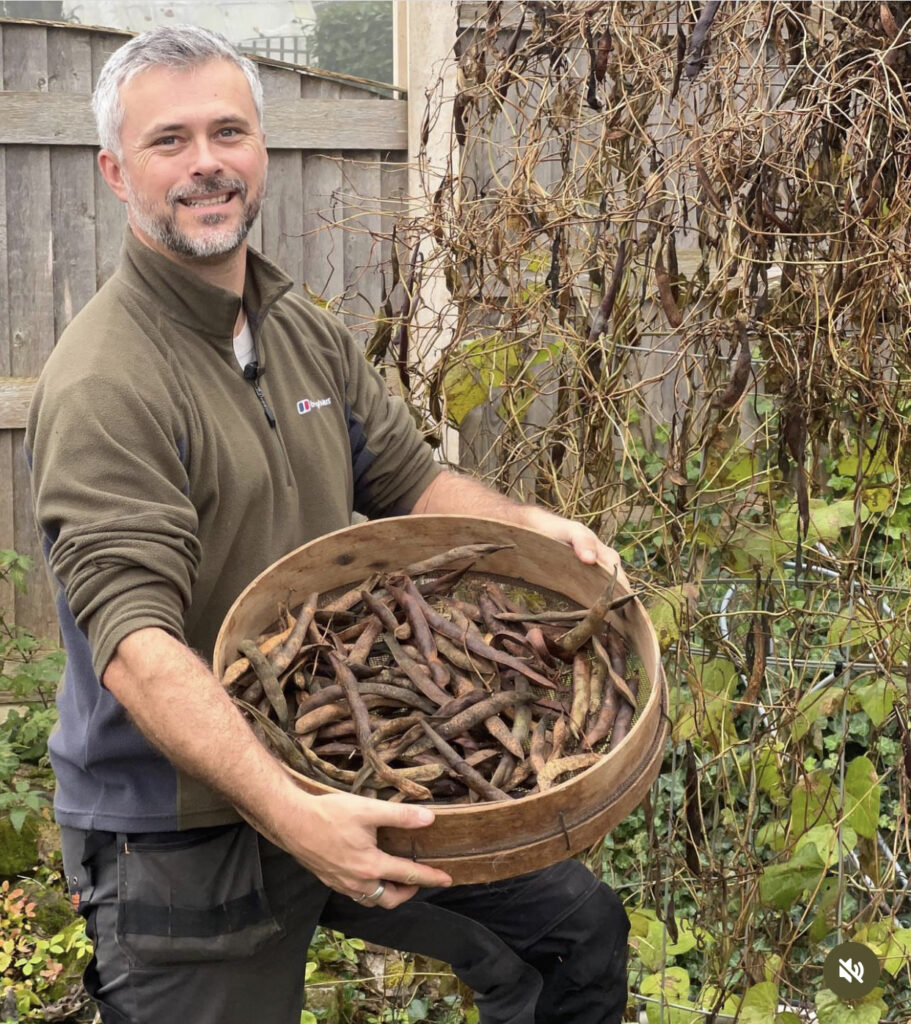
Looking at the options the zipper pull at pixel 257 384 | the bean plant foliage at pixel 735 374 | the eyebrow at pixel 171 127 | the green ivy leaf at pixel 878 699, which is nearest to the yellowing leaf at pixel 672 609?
the bean plant foliage at pixel 735 374

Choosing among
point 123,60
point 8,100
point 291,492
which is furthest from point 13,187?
point 291,492

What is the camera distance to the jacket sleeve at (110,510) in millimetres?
1834

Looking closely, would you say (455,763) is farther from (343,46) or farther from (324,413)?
(343,46)

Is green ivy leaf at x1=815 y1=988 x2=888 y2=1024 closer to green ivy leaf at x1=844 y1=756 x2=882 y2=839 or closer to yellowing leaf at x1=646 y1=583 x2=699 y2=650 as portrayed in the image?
green ivy leaf at x1=844 y1=756 x2=882 y2=839

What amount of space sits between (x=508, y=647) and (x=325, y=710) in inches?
14.7

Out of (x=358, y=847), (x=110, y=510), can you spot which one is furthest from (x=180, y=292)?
(x=358, y=847)

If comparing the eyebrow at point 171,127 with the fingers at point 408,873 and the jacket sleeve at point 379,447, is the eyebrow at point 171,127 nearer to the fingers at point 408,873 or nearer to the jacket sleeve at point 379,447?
the jacket sleeve at point 379,447

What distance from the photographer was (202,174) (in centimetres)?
214


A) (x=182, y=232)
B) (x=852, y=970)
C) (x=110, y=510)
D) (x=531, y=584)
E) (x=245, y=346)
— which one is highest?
(x=182, y=232)

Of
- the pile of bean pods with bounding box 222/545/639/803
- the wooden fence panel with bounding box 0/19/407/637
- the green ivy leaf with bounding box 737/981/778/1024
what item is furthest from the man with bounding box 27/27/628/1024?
the wooden fence panel with bounding box 0/19/407/637

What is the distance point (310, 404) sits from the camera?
7.61ft

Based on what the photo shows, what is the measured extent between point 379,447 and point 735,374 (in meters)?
0.72

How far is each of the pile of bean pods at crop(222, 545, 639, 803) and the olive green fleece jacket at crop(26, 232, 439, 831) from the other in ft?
0.58

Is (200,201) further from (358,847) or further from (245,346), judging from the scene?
(358,847)
